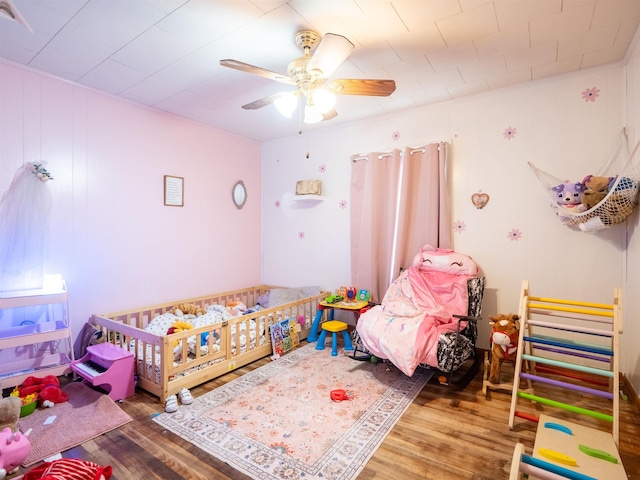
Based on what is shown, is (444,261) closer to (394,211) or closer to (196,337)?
(394,211)

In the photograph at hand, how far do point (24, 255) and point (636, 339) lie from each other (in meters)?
4.64

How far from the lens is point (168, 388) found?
2430 millimetres

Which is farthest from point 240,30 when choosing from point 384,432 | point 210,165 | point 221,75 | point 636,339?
point 636,339

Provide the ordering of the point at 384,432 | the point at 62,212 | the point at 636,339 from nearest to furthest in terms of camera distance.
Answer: the point at 384,432
the point at 636,339
the point at 62,212

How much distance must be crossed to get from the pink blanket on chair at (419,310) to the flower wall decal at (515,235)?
1.42ft

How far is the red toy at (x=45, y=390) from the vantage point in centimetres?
231

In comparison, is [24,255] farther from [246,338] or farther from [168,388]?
[246,338]

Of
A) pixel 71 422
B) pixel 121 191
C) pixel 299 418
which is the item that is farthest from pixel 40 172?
pixel 299 418

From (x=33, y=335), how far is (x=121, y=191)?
1469 mm

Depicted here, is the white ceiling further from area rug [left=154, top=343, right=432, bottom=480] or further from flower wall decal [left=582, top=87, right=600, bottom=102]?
area rug [left=154, top=343, right=432, bottom=480]

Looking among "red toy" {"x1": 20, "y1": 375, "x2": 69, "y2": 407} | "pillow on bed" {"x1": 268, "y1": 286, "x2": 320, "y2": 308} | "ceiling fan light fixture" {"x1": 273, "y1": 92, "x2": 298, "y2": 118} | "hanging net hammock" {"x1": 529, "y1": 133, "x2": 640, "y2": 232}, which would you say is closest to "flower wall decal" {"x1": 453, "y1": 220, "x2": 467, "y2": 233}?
"hanging net hammock" {"x1": 529, "y1": 133, "x2": 640, "y2": 232}

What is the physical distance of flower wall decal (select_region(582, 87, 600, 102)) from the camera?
2.70 meters

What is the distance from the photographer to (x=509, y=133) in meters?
3.06

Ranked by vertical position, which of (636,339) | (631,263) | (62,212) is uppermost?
(62,212)
